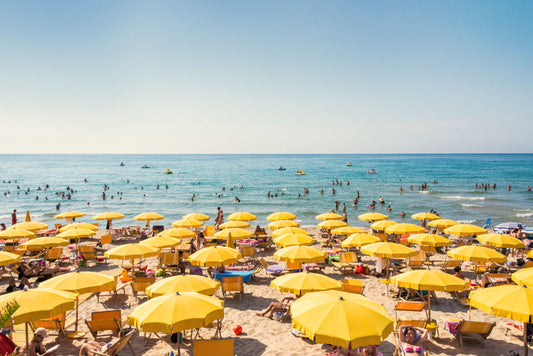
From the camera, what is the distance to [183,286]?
780 cm

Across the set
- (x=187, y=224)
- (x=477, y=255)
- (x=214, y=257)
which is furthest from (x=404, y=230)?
(x=187, y=224)

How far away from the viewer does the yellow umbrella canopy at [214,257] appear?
10.3m

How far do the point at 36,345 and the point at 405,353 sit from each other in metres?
7.36

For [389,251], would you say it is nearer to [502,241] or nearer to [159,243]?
[502,241]

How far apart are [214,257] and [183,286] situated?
103 inches

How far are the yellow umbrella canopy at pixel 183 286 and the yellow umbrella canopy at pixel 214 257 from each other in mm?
2095

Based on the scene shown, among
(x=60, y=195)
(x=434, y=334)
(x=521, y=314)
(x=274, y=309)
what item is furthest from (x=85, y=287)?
(x=60, y=195)

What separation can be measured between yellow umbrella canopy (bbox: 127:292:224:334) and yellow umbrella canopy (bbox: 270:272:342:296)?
194 cm

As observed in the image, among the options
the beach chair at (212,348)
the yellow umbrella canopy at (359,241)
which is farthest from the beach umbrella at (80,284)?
the yellow umbrella canopy at (359,241)

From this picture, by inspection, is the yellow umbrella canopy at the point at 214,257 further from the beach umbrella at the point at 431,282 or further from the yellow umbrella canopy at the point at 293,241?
the beach umbrella at the point at 431,282

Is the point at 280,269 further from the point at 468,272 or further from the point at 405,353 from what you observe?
the point at 468,272

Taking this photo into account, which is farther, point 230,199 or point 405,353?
point 230,199

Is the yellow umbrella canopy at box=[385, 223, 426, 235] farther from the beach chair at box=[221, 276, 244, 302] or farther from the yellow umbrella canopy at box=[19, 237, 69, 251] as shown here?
the yellow umbrella canopy at box=[19, 237, 69, 251]

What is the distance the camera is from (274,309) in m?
9.45
